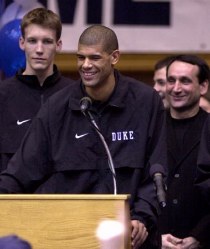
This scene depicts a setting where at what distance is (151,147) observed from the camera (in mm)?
6504

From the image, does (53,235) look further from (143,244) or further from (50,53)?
(50,53)

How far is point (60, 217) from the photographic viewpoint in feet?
18.3

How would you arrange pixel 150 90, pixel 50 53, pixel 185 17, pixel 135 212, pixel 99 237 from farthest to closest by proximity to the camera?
1. pixel 185 17
2. pixel 50 53
3. pixel 150 90
4. pixel 135 212
5. pixel 99 237

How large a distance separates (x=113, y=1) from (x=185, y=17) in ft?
2.05

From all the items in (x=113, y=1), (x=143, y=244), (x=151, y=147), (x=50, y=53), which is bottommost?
(x=143, y=244)

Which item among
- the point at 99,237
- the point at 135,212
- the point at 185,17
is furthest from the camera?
the point at 185,17

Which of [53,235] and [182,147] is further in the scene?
[182,147]

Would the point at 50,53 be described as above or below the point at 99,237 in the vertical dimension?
above

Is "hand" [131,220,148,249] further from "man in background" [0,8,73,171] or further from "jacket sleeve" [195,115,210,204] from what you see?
"man in background" [0,8,73,171]

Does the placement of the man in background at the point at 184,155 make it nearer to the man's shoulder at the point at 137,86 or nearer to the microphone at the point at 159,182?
the man's shoulder at the point at 137,86

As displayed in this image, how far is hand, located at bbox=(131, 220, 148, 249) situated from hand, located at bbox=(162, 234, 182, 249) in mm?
1110

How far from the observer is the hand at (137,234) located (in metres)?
5.94

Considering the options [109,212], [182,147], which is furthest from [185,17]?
[109,212]

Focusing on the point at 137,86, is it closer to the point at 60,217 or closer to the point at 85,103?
the point at 85,103
